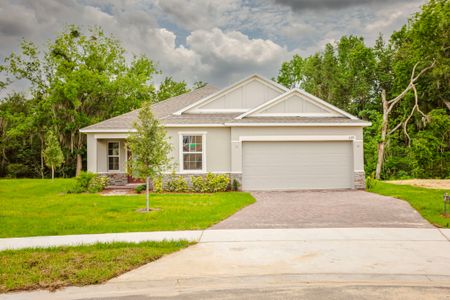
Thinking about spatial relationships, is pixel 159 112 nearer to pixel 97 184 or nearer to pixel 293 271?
pixel 97 184

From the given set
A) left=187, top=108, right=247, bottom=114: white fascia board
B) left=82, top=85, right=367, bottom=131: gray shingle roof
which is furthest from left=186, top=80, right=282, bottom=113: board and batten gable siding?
left=82, top=85, right=367, bottom=131: gray shingle roof

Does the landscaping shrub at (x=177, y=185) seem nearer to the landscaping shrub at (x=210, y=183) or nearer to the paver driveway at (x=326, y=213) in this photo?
the landscaping shrub at (x=210, y=183)

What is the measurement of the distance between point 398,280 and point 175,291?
3.20 metres

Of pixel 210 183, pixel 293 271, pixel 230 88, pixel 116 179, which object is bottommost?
pixel 293 271

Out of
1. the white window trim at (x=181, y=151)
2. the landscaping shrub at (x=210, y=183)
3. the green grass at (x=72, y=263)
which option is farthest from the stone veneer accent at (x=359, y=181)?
the green grass at (x=72, y=263)

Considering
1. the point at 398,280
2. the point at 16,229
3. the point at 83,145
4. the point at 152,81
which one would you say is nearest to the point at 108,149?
the point at 16,229

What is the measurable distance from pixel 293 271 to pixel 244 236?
7.97 ft

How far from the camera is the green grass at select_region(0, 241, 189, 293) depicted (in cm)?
542

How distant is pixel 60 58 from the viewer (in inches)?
1325

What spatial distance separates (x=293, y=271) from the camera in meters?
5.73

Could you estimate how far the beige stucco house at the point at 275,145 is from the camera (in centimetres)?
1764

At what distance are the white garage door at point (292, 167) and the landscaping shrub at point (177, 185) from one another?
9.23 feet

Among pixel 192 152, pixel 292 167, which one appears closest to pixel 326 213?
pixel 292 167

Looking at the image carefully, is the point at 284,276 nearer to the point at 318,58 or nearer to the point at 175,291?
the point at 175,291
